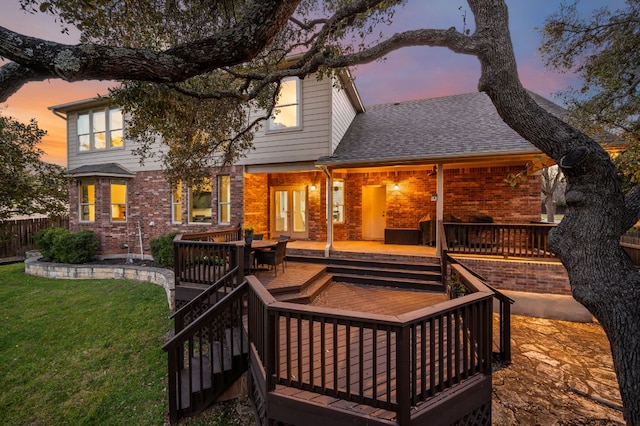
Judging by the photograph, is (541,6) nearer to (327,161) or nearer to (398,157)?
(398,157)

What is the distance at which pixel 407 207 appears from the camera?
33.6 feet

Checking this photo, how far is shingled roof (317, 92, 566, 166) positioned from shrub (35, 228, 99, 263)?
9.15 meters

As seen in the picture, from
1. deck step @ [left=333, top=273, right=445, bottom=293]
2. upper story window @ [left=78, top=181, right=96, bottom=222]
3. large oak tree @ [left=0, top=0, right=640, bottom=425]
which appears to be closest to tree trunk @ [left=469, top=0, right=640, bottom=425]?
large oak tree @ [left=0, top=0, right=640, bottom=425]

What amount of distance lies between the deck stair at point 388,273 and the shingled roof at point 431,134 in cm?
279

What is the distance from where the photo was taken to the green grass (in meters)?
3.97

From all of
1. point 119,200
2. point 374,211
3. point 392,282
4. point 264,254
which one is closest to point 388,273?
point 392,282

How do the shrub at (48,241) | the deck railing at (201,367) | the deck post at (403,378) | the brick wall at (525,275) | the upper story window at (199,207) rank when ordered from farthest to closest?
the upper story window at (199,207), the shrub at (48,241), the brick wall at (525,275), the deck railing at (201,367), the deck post at (403,378)

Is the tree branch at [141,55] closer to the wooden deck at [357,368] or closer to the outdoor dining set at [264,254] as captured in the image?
the wooden deck at [357,368]

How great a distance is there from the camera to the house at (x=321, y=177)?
28.1 ft

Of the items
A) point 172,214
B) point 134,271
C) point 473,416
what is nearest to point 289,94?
point 172,214

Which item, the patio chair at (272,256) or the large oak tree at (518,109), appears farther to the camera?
the patio chair at (272,256)

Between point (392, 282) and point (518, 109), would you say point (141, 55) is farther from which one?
point (392, 282)

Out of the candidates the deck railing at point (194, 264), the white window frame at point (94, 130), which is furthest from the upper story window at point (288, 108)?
the white window frame at point (94, 130)

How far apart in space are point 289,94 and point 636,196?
8.49 meters
